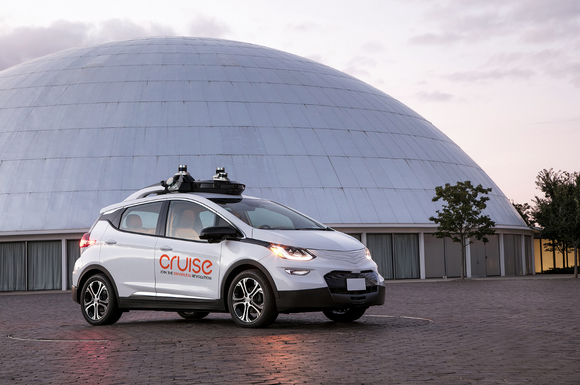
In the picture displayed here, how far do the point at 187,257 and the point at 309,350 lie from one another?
3345 millimetres

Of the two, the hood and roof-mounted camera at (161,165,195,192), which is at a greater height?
roof-mounted camera at (161,165,195,192)

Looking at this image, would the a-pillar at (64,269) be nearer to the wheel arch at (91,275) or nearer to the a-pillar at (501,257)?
the wheel arch at (91,275)

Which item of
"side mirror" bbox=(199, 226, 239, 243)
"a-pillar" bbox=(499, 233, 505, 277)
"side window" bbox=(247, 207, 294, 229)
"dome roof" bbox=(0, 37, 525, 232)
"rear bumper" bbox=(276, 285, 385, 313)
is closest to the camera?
"rear bumper" bbox=(276, 285, 385, 313)

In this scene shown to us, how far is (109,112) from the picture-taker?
1313 inches

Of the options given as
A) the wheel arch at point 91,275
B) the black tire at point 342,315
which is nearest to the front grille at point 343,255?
the black tire at point 342,315

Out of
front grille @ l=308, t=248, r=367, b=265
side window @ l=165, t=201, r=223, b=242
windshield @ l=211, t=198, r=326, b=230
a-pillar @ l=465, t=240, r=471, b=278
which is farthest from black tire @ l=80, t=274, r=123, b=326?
a-pillar @ l=465, t=240, r=471, b=278

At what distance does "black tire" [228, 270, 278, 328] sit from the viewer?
997 cm

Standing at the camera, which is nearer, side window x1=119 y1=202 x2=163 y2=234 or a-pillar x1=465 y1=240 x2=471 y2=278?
side window x1=119 y1=202 x2=163 y2=234

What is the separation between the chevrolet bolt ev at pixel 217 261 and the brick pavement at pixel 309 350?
401 millimetres

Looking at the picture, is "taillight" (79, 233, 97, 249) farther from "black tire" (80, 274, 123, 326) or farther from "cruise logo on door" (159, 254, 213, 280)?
"cruise logo on door" (159, 254, 213, 280)

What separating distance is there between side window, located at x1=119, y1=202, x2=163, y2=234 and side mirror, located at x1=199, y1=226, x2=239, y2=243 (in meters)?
1.39

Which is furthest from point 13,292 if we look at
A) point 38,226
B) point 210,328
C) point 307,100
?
point 210,328

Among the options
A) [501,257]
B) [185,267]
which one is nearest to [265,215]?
[185,267]

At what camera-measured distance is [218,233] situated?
1027 cm
